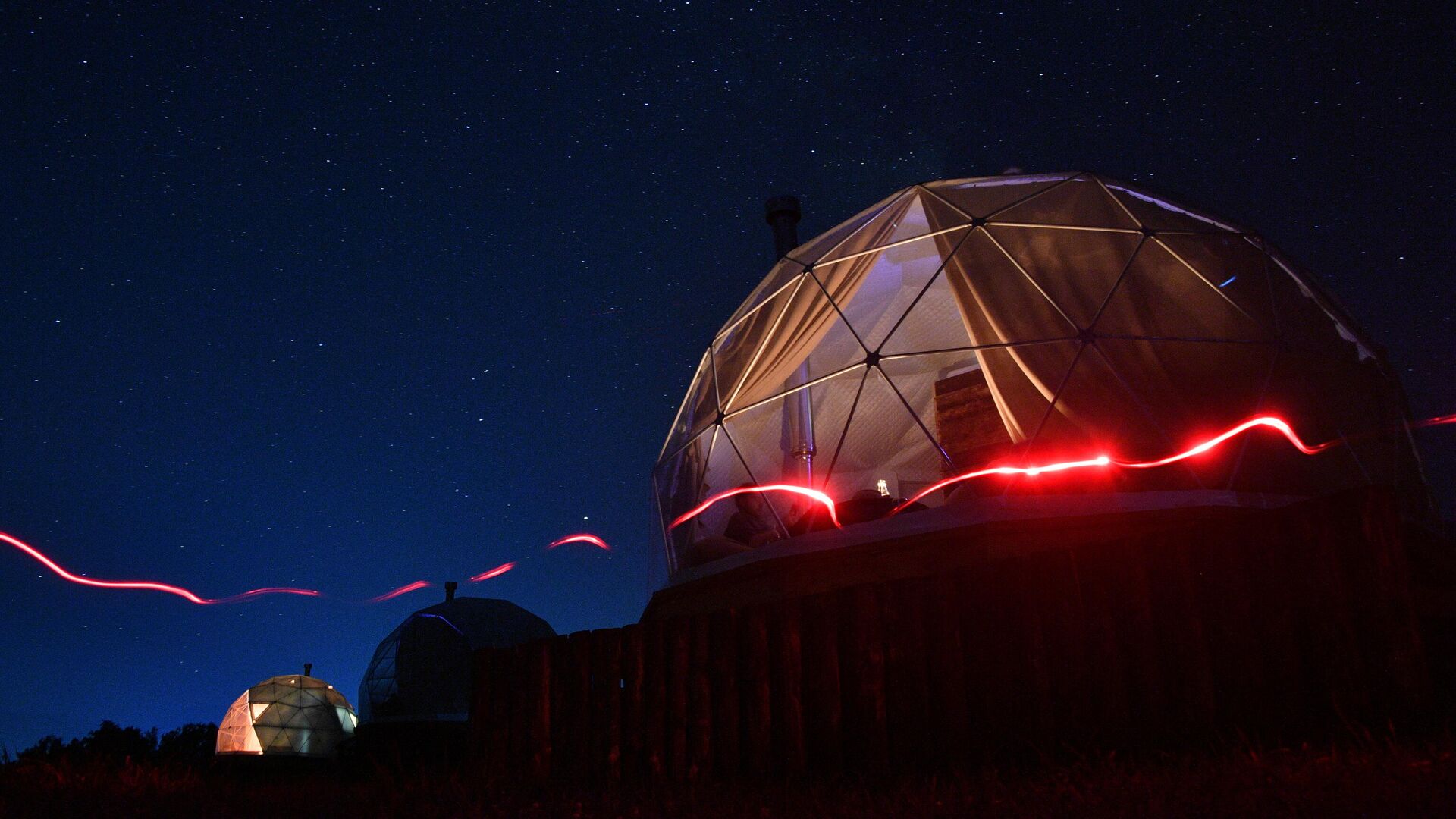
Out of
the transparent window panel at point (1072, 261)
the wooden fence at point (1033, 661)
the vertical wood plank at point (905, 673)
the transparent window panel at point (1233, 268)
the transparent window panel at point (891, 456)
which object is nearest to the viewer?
the wooden fence at point (1033, 661)

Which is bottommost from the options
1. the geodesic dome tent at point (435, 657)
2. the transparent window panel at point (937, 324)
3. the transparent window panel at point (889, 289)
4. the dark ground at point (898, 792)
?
the dark ground at point (898, 792)

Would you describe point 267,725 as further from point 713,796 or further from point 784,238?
point 713,796

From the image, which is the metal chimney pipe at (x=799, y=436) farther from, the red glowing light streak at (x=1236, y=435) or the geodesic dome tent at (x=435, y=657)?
the geodesic dome tent at (x=435, y=657)

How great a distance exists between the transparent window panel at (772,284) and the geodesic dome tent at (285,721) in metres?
20.3

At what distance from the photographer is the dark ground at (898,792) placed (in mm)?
2980

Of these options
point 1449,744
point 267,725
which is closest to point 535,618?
point 267,725

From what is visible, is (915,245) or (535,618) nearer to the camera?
(915,245)

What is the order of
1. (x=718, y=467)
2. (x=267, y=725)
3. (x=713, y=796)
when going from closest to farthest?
(x=713, y=796)
(x=718, y=467)
(x=267, y=725)

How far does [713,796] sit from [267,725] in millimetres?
25968

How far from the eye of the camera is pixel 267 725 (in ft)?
87.0

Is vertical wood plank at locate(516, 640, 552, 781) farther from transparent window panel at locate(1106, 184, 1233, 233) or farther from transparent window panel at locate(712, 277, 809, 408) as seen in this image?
transparent window panel at locate(1106, 184, 1233, 233)

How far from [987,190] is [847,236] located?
5.77ft

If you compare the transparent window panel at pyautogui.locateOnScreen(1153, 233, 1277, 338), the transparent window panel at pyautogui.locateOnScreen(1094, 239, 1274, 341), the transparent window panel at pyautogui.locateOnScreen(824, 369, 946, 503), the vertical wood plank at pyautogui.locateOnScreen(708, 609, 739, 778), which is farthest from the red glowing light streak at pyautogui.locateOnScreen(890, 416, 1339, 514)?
the transparent window panel at pyautogui.locateOnScreen(824, 369, 946, 503)

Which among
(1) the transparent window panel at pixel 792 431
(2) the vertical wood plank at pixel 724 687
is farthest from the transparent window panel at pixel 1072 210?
(2) the vertical wood plank at pixel 724 687
